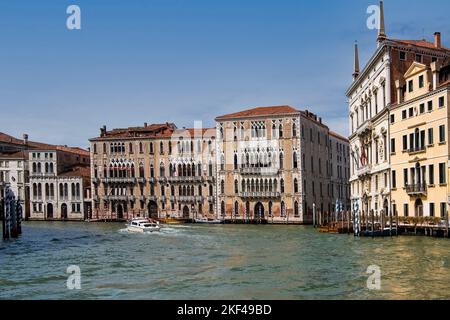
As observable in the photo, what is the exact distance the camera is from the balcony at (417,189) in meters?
26.8

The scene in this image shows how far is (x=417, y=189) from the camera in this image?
27.3m

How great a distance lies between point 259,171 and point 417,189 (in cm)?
2068

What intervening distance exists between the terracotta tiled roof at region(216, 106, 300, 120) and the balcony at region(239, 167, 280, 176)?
444 cm

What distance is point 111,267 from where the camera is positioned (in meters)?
16.4

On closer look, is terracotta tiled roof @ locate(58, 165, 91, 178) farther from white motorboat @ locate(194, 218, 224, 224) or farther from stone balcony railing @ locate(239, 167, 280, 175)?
stone balcony railing @ locate(239, 167, 280, 175)

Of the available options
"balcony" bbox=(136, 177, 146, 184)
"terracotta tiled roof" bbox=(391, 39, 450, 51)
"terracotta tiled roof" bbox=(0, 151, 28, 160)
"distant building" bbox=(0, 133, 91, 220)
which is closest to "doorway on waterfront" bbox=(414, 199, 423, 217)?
"terracotta tiled roof" bbox=(391, 39, 450, 51)

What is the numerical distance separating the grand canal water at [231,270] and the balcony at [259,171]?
22.6 meters

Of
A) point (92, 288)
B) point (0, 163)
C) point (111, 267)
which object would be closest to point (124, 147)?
point (0, 163)

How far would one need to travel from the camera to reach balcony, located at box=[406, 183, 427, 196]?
2684 centimetres

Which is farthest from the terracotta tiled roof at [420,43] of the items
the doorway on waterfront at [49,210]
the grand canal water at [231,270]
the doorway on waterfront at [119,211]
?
the doorway on waterfront at [49,210]

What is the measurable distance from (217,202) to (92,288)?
1422 inches

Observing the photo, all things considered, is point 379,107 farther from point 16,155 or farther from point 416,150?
point 16,155

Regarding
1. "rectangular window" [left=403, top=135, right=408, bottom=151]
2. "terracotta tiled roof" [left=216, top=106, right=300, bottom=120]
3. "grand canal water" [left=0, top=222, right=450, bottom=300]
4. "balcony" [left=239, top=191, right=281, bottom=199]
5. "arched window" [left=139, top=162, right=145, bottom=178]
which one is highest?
"terracotta tiled roof" [left=216, top=106, right=300, bottom=120]
